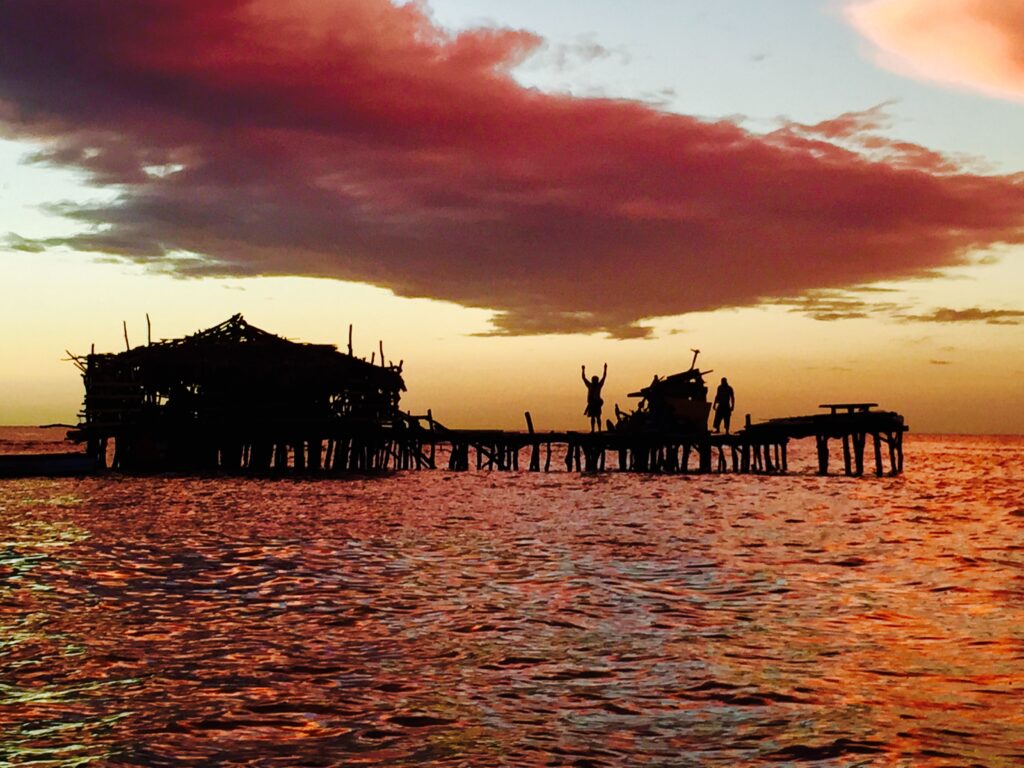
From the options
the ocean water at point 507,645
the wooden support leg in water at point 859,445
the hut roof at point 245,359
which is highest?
the hut roof at point 245,359

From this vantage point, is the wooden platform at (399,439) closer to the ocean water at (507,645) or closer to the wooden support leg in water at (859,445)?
the wooden support leg in water at (859,445)

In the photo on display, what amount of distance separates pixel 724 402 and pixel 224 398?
21921 millimetres

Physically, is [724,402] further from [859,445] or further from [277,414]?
[277,414]

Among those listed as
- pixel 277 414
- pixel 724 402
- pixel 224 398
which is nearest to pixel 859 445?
pixel 724 402

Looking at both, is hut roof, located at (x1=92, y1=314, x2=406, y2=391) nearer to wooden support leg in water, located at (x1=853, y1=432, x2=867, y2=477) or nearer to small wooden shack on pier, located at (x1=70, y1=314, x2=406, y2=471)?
small wooden shack on pier, located at (x1=70, y1=314, x2=406, y2=471)

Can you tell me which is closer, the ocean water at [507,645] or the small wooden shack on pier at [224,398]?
the ocean water at [507,645]

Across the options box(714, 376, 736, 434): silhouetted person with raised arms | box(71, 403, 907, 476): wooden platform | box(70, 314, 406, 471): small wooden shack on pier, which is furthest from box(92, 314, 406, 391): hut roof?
box(714, 376, 736, 434): silhouetted person with raised arms

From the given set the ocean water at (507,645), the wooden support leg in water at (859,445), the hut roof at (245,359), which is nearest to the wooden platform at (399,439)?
the wooden support leg in water at (859,445)

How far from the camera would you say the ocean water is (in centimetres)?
761

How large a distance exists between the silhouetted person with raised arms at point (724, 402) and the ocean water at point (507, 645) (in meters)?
22.3

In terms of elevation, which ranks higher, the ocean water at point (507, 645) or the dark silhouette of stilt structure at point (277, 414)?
the dark silhouette of stilt structure at point (277, 414)

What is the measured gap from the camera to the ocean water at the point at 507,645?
761cm

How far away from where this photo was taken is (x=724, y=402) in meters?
46.4

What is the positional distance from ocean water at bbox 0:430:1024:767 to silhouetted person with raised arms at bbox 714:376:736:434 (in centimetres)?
2230
